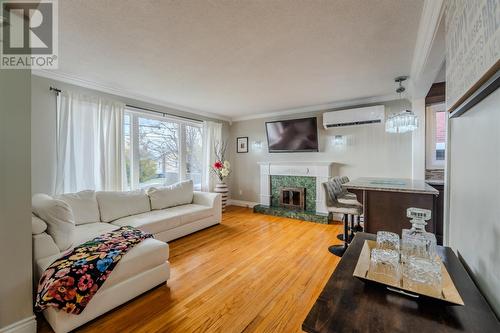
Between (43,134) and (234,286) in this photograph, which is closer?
(234,286)

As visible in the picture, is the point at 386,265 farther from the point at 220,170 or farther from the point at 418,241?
the point at 220,170

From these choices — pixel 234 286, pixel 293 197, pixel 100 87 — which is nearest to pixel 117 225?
pixel 234 286

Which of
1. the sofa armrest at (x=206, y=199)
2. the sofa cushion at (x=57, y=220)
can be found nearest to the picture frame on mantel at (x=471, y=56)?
the sofa cushion at (x=57, y=220)

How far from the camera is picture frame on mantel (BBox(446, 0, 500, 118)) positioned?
2.19 ft

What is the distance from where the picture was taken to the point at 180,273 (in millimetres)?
2391

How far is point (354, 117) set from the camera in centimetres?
416

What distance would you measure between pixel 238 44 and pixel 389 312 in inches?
91.8

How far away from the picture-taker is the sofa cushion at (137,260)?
1.78m

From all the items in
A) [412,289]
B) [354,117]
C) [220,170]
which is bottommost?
[412,289]

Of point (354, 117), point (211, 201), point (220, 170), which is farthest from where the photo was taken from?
point (220, 170)

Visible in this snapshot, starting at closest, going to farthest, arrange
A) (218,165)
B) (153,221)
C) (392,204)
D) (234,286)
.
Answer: (234,286) < (392,204) < (153,221) < (218,165)

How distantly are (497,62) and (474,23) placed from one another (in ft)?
1.20

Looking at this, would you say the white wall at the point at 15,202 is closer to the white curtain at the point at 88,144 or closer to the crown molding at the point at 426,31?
the white curtain at the point at 88,144

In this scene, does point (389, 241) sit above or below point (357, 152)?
below
